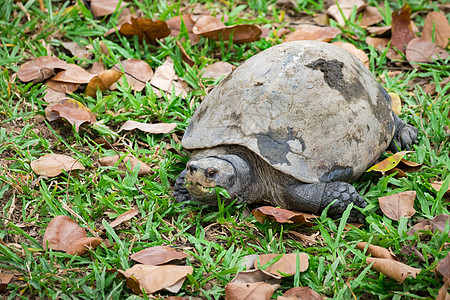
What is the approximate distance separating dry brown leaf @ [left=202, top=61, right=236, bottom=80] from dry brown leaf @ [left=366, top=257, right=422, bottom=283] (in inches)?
102

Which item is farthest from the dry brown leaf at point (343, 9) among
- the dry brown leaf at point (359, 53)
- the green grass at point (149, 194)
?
the dry brown leaf at point (359, 53)

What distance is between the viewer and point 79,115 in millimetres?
4254

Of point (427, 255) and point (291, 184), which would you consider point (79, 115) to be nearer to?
point (291, 184)

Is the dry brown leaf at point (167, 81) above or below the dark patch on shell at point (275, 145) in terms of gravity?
below

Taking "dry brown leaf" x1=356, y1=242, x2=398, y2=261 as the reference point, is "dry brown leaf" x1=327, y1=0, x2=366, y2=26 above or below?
above

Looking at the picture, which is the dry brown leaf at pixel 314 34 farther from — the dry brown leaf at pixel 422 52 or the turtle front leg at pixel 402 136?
the turtle front leg at pixel 402 136

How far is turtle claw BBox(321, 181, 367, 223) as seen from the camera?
346cm

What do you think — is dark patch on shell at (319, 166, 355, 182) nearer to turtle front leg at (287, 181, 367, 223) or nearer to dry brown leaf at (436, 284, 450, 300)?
turtle front leg at (287, 181, 367, 223)

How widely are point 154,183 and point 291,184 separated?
3.43 ft

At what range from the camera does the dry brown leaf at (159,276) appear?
9.53ft

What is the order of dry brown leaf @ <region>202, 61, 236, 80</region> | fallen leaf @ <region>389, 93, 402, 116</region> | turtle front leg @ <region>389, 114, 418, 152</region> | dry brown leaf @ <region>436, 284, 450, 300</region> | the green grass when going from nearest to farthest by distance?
dry brown leaf @ <region>436, 284, 450, 300</region>, the green grass, turtle front leg @ <region>389, 114, 418, 152</region>, fallen leaf @ <region>389, 93, 402, 116</region>, dry brown leaf @ <region>202, 61, 236, 80</region>

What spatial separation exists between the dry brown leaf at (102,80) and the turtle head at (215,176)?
5.17ft

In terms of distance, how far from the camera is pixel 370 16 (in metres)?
5.98

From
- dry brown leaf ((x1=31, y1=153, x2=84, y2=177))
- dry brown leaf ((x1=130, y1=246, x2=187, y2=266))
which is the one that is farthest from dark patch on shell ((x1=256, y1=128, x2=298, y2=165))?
dry brown leaf ((x1=31, y1=153, x2=84, y2=177))
